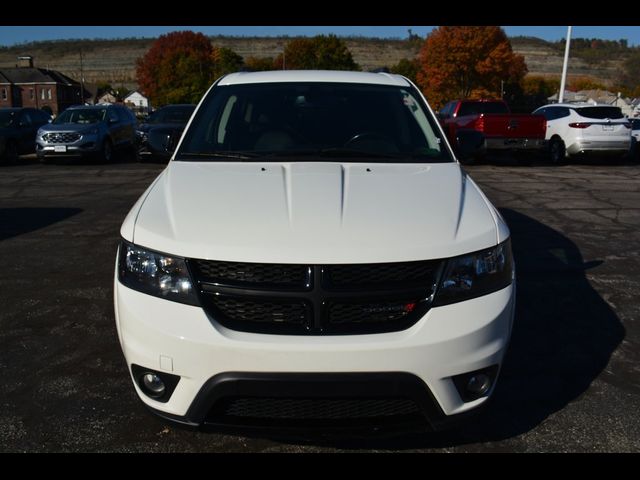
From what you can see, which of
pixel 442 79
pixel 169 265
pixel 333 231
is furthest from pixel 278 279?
pixel 442 79

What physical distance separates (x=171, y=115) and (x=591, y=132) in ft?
35.5

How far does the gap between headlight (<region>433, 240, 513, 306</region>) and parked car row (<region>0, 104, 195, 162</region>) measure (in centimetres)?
1183

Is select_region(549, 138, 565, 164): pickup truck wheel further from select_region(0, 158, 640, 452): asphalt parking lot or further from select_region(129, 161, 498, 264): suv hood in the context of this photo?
select_region(129, 161, 498, 264): suv hood

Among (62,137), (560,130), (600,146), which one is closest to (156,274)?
(62,137)

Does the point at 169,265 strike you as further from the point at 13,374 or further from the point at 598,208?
the point at 598,208

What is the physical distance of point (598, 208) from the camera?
Answer: 332 inches

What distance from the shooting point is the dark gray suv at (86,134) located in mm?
14281

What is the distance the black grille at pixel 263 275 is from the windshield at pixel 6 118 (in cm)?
1570

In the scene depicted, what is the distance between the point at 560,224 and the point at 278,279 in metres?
5.94

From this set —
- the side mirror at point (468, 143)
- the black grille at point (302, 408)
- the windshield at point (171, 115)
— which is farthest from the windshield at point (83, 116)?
the black grille at point (302, 408)

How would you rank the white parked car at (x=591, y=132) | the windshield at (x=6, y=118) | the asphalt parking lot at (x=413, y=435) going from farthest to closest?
the windshield at (x=6, y=118), the white parked car at (x=591, y=132), the asphalt parking lot at (x=413, y=435)

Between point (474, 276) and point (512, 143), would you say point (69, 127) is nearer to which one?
point (512, 143)

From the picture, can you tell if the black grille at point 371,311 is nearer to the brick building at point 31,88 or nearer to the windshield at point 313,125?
the windshield at point 313,125

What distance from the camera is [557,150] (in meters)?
15.3
